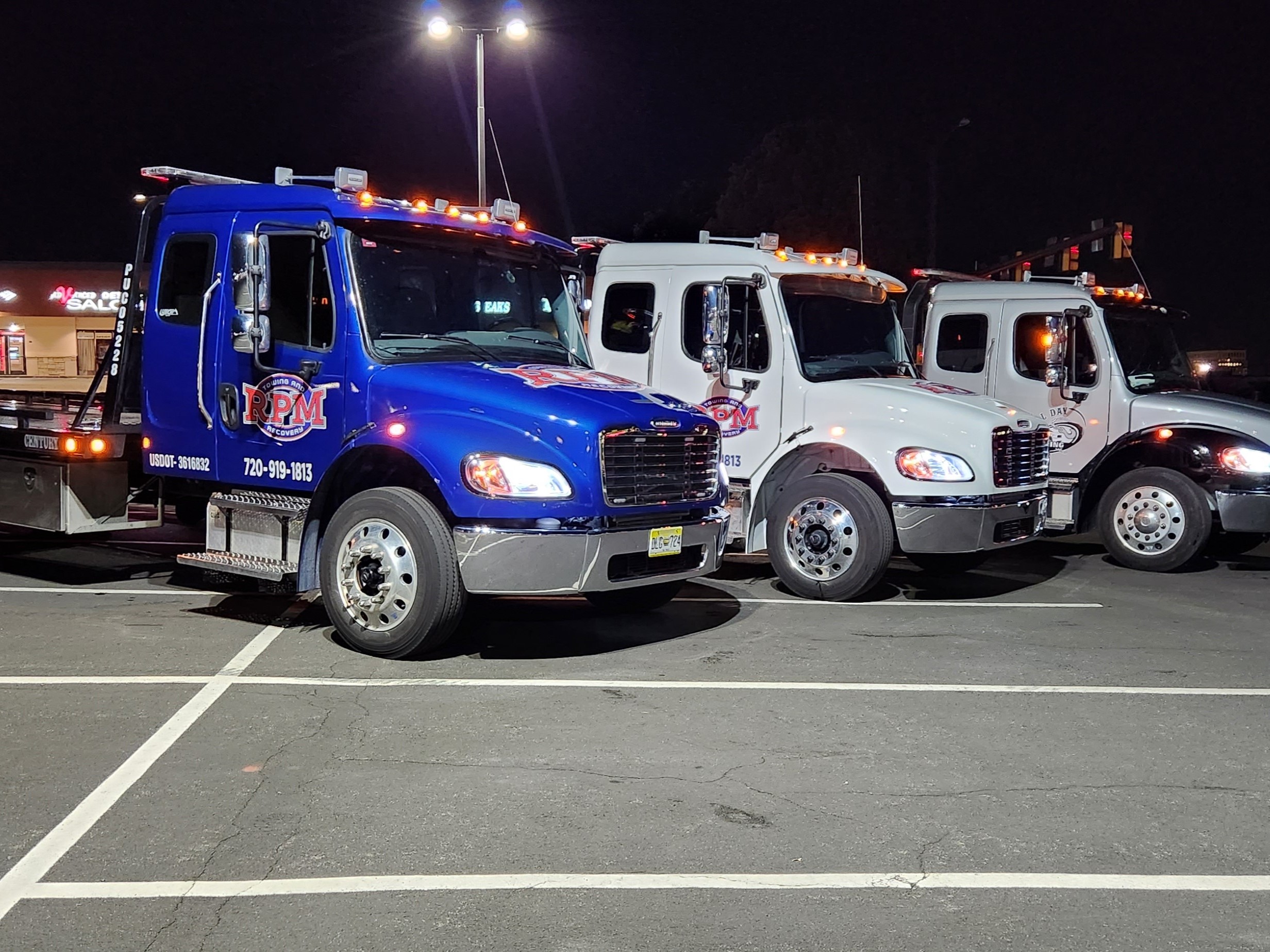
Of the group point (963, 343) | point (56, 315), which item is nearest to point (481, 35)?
point (963, 343)

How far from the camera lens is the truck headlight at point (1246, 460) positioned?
1150 cm

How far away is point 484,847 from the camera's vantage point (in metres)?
4.61

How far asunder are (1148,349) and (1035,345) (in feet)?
3.41

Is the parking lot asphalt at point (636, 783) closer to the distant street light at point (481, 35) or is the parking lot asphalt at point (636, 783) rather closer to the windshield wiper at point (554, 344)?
the windshield wiper at point (554, 344)

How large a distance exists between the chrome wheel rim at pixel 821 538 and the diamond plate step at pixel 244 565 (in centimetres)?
379

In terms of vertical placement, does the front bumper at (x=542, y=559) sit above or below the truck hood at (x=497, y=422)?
below

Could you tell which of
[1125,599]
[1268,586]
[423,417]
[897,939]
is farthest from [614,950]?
[1268,586]

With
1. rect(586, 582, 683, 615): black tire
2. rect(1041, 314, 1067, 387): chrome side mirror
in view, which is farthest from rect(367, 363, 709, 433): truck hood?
rect(1041, 314, 1067, 387): chrome side mirror

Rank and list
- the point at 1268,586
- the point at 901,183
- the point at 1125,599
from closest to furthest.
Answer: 1. the point at 1125,599
2. the point at 1268,586
3. the point at 901,183

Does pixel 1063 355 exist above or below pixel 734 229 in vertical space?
below

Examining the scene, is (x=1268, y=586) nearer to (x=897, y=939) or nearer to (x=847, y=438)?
(x=847, y=438)

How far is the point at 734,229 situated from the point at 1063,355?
26.9m

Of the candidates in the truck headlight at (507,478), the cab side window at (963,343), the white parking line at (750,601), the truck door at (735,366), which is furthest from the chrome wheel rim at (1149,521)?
the truck headlight at (507,478)

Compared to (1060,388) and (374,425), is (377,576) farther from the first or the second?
(1060,388)
